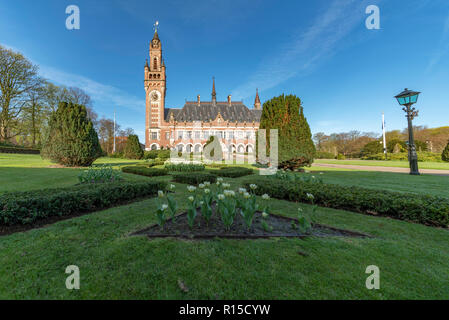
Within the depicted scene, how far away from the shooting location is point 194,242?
2.62 metres

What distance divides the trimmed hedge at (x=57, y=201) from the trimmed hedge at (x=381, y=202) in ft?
16.3

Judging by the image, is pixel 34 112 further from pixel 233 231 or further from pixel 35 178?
pixel 233 231

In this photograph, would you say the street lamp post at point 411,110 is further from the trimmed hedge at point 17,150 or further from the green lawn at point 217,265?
the trimmed hedge at point 17,150

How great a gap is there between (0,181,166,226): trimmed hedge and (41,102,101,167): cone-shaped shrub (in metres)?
8.95

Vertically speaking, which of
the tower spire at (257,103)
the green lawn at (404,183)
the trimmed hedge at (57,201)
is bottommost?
the green lawn at (404,183)

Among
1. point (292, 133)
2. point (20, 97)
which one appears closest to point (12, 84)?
point (20, 97)

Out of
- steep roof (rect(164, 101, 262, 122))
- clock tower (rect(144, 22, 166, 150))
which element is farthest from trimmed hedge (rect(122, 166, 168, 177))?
steep roof (rect(164, 101, 262, 122))

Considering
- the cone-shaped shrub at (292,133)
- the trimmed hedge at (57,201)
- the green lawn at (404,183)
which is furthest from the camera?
the cone-shaped shrub at (292,133)

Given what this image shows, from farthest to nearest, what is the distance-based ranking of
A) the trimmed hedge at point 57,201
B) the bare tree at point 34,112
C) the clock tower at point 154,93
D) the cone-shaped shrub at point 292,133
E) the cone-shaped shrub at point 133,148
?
the clock tower at point 154,93 < the bare tree at point 34,112 < the cone-shaped shrub at point 133,148 < the cone-shaped shrub at point 292,133 < the trimmed hedge at point 57,201

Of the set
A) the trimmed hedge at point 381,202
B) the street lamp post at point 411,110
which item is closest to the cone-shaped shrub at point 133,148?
the trimmed hedge at point 381,202

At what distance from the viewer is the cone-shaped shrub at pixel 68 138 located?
1093 centimetres

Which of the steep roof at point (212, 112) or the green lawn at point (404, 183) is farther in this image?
the steep roof at point (212, 112)
